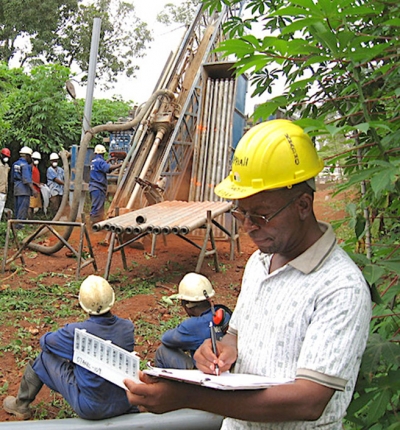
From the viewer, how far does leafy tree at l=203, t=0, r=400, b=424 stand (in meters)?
1.48

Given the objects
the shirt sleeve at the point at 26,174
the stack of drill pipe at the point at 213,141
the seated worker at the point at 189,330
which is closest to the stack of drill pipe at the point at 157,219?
the stack of drill pipe at the point at 213,141

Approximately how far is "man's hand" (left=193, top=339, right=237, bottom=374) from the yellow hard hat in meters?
0.46

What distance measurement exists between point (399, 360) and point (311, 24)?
105 centimetres

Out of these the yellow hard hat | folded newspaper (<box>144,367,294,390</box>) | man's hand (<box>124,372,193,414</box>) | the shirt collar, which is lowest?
man's hand (<box>124,372,193,414</box>)

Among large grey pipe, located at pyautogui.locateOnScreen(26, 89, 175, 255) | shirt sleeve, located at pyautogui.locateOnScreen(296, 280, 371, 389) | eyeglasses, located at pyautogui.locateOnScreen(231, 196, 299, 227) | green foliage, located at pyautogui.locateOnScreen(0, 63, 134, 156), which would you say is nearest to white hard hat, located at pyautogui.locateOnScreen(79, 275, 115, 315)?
eyeglasses, located at pyautogui.locateOnScreen(231, 196, 299, 227)

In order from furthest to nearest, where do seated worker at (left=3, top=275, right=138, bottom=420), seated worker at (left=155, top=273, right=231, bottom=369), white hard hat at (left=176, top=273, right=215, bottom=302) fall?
1. white hard hat at (left=176, top=273, right=215, bottom=302)
2. seated worker at (left=155, top=273, right=231, bottom=369)
3. seated worker at (left=3, top=275, right=138, bottom=420)

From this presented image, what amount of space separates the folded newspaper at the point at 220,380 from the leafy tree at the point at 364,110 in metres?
0.41

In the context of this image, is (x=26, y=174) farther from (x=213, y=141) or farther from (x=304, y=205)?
(x=304, y=205)

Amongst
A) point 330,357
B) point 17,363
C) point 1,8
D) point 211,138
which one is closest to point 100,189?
point 211,138

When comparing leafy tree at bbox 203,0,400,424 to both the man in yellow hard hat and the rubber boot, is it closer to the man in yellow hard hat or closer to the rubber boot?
the man in yellow hard hat

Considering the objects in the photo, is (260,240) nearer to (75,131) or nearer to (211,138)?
(211,138)

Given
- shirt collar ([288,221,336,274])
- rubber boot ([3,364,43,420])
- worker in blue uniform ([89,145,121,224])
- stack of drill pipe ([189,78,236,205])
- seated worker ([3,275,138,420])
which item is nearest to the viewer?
shirt collar ([288,221,336,274])

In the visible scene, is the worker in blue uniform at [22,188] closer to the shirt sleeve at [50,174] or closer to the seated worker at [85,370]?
the shirt sleeve at [50,174]

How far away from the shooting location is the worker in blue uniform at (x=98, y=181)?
11.9 metres
